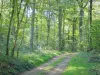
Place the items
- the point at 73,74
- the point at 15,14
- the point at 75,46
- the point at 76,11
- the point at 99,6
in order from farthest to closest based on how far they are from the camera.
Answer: the point at 75,46
the point at 76,11
the point at 99,6
the point at 15,14
the point at 73,74

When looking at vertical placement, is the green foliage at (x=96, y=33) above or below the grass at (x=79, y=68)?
above

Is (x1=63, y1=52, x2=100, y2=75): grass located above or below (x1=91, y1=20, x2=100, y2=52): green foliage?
below

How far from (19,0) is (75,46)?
42666 mm

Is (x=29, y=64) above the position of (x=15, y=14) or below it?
below

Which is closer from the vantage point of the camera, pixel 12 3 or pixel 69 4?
pixel 12 3

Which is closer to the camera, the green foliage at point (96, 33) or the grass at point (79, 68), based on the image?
the grass at point (79, 68)

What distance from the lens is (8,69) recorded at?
53.4ft

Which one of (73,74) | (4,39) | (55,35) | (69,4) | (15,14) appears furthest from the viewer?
(55,35)

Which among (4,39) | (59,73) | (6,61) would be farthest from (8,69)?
(4,39)

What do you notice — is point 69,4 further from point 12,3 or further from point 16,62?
point 16,62

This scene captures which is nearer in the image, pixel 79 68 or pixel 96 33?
pixel 79 68

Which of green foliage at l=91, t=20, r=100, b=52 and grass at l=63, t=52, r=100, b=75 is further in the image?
green foliage at l=91, t=20, r=100, b=52

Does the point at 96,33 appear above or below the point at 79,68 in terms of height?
above

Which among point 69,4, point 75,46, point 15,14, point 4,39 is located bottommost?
point 75,46
